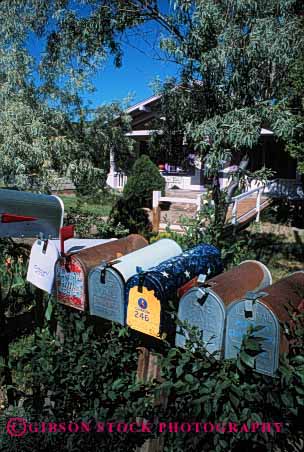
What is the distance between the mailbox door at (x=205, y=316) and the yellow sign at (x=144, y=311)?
11 cm

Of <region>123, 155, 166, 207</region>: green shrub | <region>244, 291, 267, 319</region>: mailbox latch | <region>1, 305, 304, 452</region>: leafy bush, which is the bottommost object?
<region>1, 305, 304, 452</region>: leafy bush

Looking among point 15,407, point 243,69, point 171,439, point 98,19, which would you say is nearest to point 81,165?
point 98,19

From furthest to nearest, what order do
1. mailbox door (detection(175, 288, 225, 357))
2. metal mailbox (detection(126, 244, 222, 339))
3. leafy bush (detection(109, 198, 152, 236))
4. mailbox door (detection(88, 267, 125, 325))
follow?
leafy bush (detection(109, 198, 152, 236)) < mailbox door (detection(88, 267, 125, 325)) < metal mailbox (detection(126, 244, 222, 339)) < mailbox door (detection(175, 288, 225, 357))

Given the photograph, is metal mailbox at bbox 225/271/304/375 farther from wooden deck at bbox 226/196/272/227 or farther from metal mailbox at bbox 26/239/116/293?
wooden deck at bbox 226/196/272/227

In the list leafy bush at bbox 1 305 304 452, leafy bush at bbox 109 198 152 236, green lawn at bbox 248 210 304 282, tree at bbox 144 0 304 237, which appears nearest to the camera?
leafy bush at bbox 1 305 304 452

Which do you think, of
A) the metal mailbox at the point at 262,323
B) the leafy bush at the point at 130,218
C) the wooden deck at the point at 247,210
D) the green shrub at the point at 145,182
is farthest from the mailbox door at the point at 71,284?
the green shrub at the point at 145,182

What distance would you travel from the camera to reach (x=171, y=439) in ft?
5.89

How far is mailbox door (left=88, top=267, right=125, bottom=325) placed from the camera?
6.28 feet

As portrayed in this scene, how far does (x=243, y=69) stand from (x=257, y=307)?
13.5ft

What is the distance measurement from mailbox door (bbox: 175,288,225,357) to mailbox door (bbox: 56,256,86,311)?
2.00 feet

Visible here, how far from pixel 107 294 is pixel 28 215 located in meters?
0.62

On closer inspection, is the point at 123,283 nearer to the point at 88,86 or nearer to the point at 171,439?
the point at 171,439

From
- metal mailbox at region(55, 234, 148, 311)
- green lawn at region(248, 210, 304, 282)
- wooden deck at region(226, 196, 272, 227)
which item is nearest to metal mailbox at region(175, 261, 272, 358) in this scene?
metal mailbox at region(55, 234, 148, 311)

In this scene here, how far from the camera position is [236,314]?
162 cm
